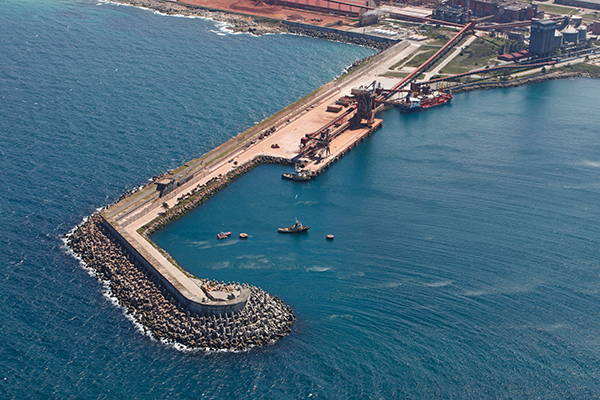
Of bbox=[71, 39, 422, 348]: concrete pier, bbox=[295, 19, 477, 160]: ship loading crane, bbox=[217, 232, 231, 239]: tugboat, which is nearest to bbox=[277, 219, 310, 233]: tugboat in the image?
bbox=[217, 232, 231, 239]: tugboat

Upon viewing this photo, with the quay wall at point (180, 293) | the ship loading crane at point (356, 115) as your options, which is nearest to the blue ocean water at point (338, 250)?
the ship loading crane at point (356, 115)

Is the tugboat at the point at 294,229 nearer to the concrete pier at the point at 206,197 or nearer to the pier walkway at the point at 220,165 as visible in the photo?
the concrete pier at the point at 206,197

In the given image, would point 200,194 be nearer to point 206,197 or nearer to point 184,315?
point 206,197

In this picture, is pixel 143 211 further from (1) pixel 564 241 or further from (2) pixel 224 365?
(1) pixel 564 241

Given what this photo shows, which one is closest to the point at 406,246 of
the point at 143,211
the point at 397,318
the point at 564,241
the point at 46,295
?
the point at 397,318

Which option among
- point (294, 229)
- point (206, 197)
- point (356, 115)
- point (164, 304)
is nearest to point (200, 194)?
point (206, 197)

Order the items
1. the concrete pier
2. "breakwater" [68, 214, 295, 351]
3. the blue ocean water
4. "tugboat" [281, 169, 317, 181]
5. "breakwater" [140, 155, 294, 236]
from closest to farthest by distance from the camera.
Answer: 1. the blue ocean water
2. "breakwater" [68, 214, 295, 351]
3. the concrete pier
4. "breakwater" [140, 155, 294, 236]
5. "tugboat" [281, 169, 317, 181]

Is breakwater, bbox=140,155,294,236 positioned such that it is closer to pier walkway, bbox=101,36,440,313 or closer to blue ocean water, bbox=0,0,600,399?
pier walkway, bbox=101,36,440,313
